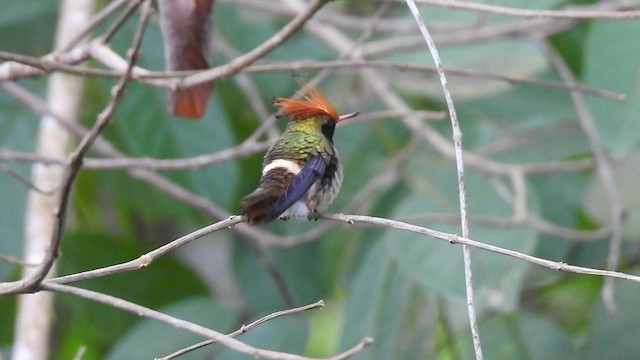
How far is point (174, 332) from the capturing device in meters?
3.04

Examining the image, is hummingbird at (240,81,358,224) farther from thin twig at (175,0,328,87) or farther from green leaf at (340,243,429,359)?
green leaf at (340,243,429,359)

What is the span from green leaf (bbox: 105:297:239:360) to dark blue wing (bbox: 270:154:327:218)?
123cm

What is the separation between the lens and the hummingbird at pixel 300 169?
1484 millimetres

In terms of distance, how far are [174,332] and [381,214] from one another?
0.69 meters

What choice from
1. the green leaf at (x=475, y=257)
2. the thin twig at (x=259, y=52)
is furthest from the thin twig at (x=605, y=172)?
the thin twig at (x=259, y=52)

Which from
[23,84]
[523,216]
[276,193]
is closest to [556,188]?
[523,216]

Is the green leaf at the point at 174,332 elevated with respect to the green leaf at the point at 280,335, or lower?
elevated

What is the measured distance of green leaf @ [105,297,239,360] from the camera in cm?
294

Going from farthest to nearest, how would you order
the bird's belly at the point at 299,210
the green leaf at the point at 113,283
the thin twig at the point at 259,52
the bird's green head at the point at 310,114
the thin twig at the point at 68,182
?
the green leaf at the point at 113,283 < the bird's green head at the point at 310,114 < the bird's belly at the point at 299,210 < the thin twig at the point at 259,52 < the thin twig at the point at 68,182

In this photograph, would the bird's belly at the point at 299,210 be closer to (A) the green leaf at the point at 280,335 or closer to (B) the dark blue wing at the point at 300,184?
(B) the dark blue wing at the point at 300,184

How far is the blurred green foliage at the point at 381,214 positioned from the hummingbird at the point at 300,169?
74 centimetres

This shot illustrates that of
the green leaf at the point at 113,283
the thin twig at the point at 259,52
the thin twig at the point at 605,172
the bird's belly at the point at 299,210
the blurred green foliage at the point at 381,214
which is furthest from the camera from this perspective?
the green leaf at the point at 113,283

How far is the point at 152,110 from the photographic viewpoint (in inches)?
120

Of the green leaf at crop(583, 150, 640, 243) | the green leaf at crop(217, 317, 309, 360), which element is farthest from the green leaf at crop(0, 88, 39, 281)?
the green leaf at crop(583, 150, 640, 243)
